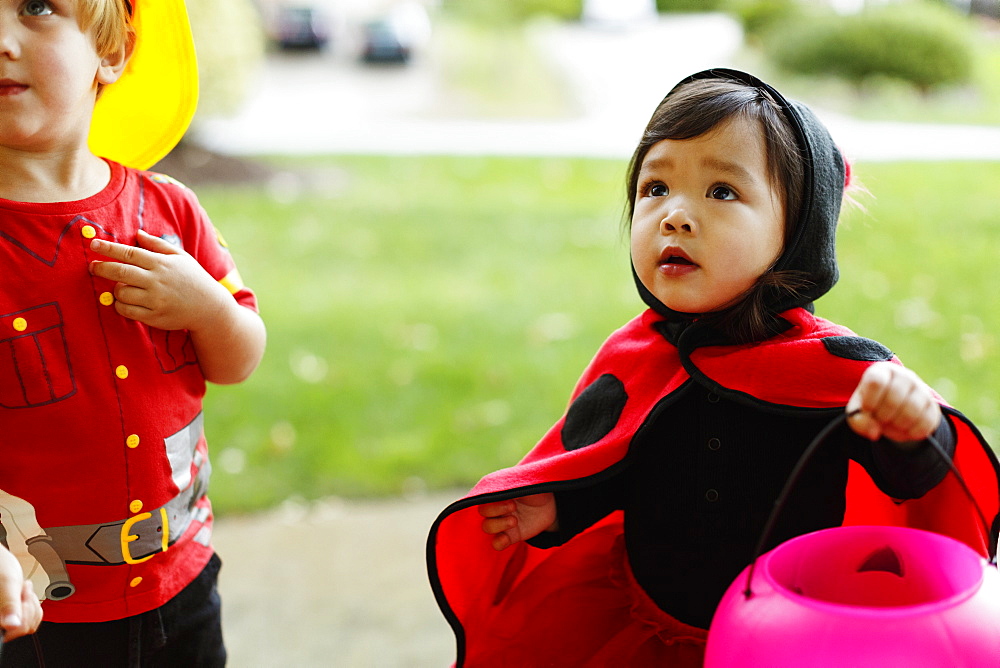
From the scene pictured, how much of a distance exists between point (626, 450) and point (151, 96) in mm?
1152

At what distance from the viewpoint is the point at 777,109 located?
5.91 feet

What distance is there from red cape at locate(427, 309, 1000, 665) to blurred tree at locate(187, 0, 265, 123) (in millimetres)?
7282

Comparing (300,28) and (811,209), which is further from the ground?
(811,209)

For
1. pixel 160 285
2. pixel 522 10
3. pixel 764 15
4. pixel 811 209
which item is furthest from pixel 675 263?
pixel 522 10

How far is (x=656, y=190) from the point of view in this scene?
1.86m

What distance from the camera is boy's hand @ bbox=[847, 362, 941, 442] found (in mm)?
1409

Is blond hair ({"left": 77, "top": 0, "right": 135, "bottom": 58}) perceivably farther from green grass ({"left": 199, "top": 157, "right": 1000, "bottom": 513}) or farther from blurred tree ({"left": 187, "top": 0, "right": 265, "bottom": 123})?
blurred tree ({"left": 187, "top": 0, "right": 265, "bottom": 123})

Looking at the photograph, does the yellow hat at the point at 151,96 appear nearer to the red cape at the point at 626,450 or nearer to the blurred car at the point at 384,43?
the red cape at the point at 626,450

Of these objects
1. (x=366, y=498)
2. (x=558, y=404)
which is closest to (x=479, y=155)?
(x=558, y=404)

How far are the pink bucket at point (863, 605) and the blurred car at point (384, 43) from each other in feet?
45.7

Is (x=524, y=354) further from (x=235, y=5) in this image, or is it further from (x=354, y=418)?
(x=235, y=5)

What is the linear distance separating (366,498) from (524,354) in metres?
1.48

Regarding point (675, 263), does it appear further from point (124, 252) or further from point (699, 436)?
point (124, 252)

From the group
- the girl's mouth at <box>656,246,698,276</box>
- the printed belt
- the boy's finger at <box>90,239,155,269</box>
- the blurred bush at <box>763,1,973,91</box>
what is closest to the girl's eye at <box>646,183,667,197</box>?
the girl's mouth at <box>656,246,698,276</box>
